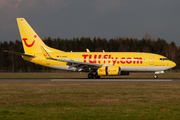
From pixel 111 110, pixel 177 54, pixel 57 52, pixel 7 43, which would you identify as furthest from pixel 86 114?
pixel 7 43

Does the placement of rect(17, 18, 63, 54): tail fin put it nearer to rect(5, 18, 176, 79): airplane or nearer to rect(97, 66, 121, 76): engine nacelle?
rect(5, 18, 176, 79): airplane

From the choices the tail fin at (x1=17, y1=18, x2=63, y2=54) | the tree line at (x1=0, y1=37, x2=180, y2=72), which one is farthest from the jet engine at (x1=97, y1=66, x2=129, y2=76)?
the tree line at (x1=0, y1=37, x2=180, y2=72)

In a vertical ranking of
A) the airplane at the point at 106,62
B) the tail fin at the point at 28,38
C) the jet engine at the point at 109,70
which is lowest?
the jet engine at the point at 109,70

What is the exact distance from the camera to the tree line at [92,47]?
336 feet

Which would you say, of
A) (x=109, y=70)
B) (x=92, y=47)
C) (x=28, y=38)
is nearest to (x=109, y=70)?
(x=109, y=70)

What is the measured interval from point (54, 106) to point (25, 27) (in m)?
32.9

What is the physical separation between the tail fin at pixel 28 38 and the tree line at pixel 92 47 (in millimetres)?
56569

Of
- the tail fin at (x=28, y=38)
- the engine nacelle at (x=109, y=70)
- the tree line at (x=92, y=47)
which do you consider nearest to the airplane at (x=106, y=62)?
the engine nacelle at (x=109, y=70)

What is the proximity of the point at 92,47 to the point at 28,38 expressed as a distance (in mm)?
71948

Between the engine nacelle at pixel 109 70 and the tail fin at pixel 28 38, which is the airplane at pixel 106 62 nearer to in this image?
the engine nacelle at pixel 109 70

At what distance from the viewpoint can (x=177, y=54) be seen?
103 metres

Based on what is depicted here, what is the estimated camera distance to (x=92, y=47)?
116m

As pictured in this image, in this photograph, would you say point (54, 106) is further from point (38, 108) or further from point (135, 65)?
point (135, 65)

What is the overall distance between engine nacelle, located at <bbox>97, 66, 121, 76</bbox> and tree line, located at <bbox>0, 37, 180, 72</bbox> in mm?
65257
